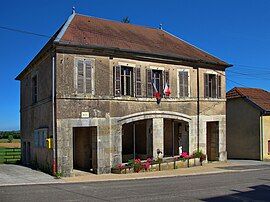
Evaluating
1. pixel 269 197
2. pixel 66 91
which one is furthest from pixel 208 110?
pixel 269 197

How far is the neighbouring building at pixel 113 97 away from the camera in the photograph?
20.5m

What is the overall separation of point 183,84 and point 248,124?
862cm

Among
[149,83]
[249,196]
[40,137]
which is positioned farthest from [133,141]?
[249,196]

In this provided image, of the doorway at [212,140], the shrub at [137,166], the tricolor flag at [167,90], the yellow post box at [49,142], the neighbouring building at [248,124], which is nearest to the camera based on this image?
the yellow post box at [49,142]

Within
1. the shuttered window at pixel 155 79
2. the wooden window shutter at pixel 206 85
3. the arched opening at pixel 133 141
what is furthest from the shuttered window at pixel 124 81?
the wooden window shutter at pixel 206 85

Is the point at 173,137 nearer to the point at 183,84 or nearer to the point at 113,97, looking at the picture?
the point at 183,84

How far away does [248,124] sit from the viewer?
31.1m

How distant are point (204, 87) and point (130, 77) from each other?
20.8 ft

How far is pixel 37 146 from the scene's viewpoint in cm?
2395

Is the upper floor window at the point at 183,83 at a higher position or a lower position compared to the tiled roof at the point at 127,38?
lower

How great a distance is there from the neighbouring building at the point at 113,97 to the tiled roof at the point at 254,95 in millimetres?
4559

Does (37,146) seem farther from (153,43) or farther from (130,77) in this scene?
(153,43)

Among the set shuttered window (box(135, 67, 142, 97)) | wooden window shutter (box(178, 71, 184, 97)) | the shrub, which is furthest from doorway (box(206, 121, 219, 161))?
the shrub

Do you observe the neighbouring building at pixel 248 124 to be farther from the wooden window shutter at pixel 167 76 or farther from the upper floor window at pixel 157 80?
the upper floor window at pixel 157 80
